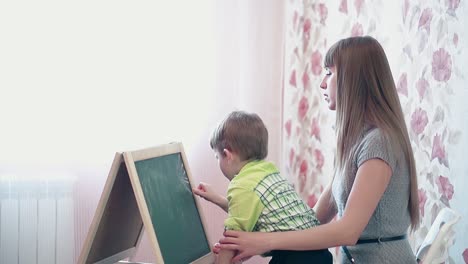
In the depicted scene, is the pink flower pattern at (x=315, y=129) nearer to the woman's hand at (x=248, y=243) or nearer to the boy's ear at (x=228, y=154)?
the boy's ear at (x=228, y=154)

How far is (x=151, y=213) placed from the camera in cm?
155

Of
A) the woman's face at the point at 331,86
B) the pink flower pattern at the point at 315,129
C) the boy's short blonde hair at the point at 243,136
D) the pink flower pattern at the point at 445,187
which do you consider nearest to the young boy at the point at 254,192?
the boy's short blonde hair at the point at 243,136

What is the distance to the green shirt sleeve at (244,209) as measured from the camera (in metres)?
1.62

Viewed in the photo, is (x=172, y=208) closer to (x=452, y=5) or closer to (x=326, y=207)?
(x=326, y=207)

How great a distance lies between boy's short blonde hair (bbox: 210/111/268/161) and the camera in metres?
1.75

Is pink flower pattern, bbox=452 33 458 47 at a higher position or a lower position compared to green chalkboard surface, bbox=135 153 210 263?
higher

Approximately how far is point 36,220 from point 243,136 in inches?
47.4

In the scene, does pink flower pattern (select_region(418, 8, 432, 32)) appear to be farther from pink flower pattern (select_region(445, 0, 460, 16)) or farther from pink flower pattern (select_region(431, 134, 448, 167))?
pink flower pattern (select_region(431, 134, 448, 167))

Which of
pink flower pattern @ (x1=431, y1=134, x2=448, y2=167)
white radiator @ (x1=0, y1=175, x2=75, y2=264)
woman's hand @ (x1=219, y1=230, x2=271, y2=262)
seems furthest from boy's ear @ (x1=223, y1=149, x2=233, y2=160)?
white radiator @ (x1=0, y1=175, x2=75, y2=264)

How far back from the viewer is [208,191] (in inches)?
72.8

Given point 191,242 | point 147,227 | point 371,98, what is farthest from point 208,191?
point 371,98

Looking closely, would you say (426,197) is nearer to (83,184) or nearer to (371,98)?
(371,98)

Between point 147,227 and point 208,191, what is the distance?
0.38 m

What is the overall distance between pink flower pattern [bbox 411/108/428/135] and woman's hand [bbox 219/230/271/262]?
905 mm
